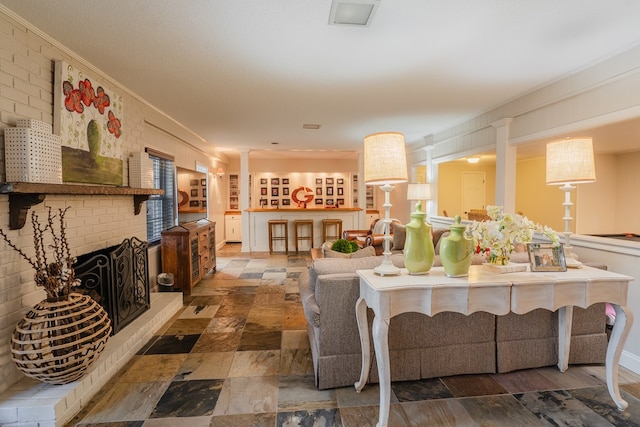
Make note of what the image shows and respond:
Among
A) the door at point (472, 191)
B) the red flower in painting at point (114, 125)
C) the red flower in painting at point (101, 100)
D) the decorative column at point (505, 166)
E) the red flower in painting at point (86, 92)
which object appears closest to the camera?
the red flower in painting at point (86, 92)

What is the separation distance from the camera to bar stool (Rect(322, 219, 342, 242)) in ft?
24.9

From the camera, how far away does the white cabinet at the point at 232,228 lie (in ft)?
28.7

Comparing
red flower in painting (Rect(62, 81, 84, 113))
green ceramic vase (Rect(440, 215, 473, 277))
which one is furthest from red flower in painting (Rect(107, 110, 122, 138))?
green ceramic vase (Rect(440, 215, 473, 277))

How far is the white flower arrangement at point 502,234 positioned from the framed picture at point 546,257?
0.06 m

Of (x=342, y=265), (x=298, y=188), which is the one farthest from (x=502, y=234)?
(x=298, y=188)

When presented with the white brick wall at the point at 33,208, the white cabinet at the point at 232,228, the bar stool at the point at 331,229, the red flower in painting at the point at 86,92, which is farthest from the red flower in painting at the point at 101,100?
the white cabinet at the point at 232,228

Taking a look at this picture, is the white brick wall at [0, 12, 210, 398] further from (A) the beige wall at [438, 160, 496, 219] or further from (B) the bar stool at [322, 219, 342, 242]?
(A) the beige wall at [438, 160, 496, 219]

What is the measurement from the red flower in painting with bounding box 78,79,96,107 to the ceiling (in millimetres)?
197

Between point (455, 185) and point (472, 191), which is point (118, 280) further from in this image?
point (472, 191)

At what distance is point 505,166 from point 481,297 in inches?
104

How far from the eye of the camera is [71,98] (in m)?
2.50

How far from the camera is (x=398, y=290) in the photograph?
176 cm

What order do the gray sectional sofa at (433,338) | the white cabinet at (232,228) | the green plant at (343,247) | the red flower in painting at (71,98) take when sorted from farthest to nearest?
the white cabinet at (232,228) < the green plant at (343,247) < the red flower in painting at (71,98) < the gray sectional sofa at (433,338)

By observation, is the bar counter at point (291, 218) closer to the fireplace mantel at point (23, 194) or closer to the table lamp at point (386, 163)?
the fireplace mantel at point (23, 194)
